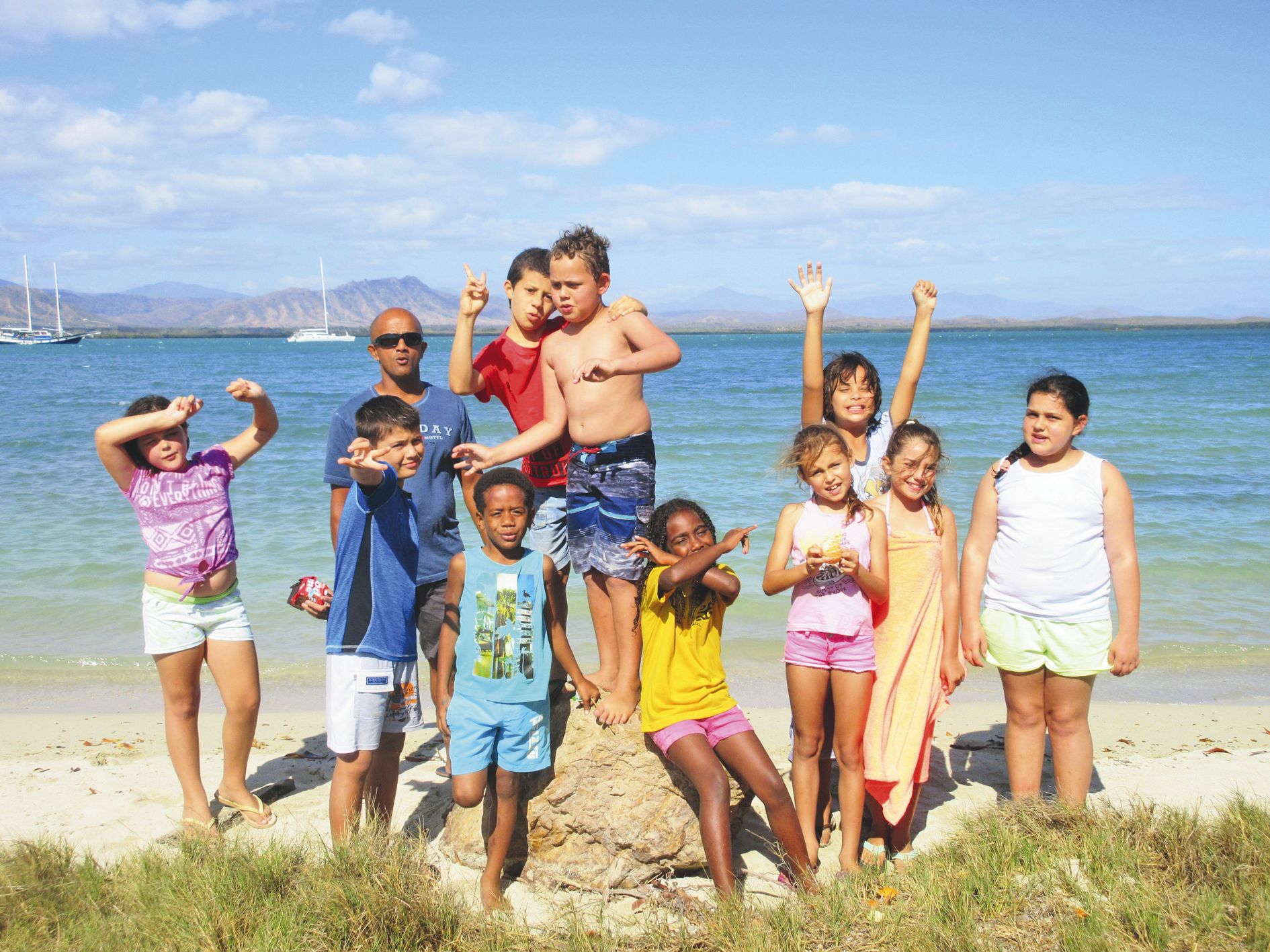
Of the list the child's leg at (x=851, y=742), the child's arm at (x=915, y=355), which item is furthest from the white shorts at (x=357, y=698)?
the child's arm at (x=915, y=355)

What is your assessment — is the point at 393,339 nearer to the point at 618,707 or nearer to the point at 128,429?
the point at 128,429

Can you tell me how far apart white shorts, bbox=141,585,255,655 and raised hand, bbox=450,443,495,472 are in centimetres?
118

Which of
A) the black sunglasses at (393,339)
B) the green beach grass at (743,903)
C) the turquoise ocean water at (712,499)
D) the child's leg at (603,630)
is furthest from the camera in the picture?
the turquoise ocean water at (712,499)

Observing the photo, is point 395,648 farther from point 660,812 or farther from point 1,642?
point 1,642

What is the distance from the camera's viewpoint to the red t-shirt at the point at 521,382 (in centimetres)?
450

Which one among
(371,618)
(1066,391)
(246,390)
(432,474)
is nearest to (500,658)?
(371,618)

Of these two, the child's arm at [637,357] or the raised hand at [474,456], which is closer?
the child's arm at [637,357]

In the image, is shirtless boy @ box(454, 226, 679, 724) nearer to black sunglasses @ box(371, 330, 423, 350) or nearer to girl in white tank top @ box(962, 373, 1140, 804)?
black sunglasses @ box(371, 330, 423, 350)

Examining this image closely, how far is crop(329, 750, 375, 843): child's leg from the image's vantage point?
12.4 ft

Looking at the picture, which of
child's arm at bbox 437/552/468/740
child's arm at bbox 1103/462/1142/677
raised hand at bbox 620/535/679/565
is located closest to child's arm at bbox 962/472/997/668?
child's arm at bbox 1103/462/1142/677

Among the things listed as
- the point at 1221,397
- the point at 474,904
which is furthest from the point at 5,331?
the point at 474,904

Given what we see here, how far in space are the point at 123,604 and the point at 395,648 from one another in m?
5.87

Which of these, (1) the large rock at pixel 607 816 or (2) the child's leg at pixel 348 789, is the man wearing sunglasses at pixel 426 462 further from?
(1) the large rock at pixel 607 816

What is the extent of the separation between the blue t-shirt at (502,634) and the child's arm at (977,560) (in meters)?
1.79
